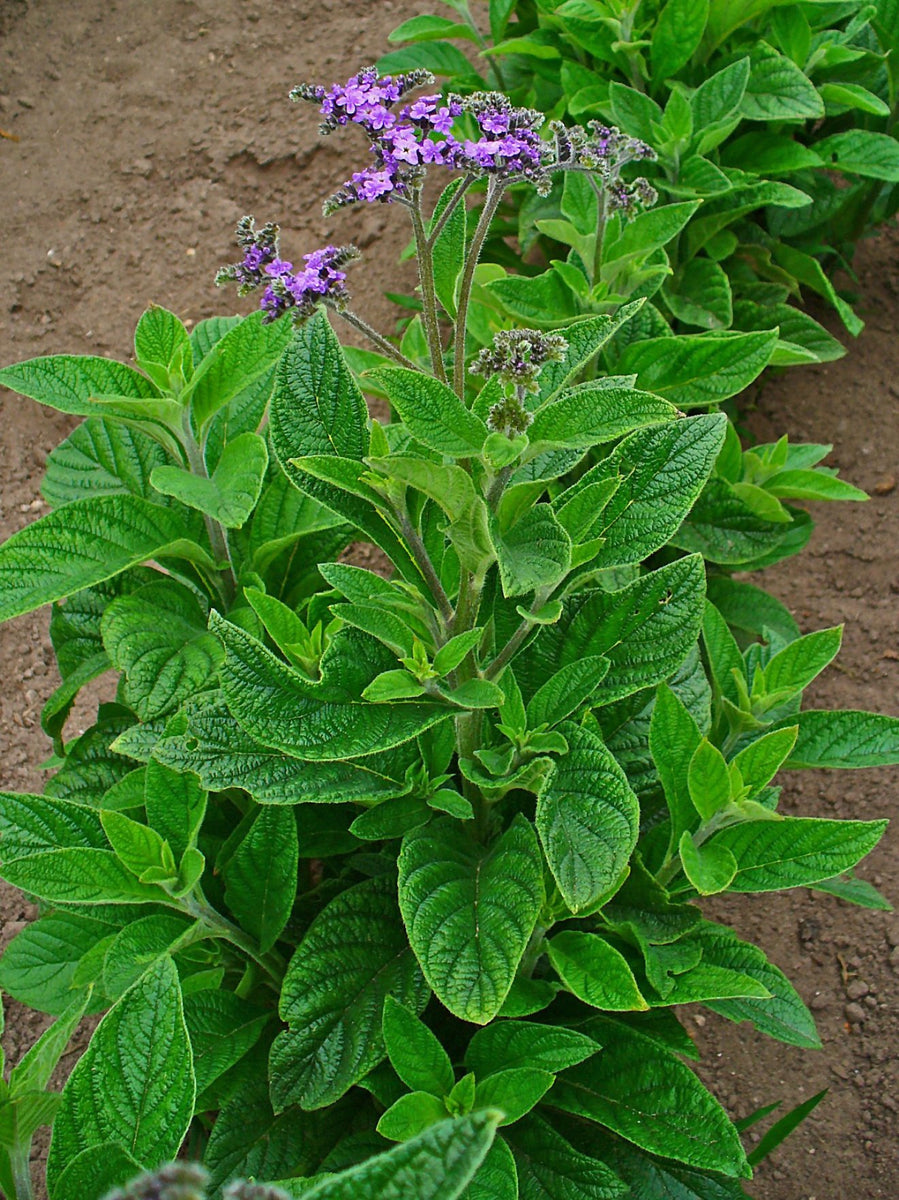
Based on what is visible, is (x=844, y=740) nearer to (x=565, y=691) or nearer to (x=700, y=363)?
(x=565, y=691)

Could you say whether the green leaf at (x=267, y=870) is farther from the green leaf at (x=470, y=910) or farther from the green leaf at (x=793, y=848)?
the green leaf at (x=793, y=848)

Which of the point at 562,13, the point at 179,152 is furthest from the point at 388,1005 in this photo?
the point at 179,152

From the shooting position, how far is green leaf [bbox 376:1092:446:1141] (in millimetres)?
1326

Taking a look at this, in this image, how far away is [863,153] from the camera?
279cm

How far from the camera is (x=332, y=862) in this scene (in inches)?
76.5

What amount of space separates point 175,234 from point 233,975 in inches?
111

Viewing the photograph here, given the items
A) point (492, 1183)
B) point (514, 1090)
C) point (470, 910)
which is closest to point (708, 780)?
point (470, 910)

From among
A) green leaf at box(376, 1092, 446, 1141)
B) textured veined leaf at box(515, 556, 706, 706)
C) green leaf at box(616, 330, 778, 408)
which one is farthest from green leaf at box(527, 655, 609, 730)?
green leaf at box(616, 330, 778, 408)

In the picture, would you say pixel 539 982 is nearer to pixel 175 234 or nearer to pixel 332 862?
pixel 332 862

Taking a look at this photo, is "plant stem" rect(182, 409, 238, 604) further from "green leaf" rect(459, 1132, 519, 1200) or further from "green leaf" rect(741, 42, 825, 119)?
"green leaf" rect(741, 42, 825, 119)

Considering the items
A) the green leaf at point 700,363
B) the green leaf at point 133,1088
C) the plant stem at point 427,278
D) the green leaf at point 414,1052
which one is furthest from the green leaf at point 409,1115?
the green leaf at point 700,363

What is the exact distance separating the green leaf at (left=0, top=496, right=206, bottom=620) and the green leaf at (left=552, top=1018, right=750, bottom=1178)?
96 cm

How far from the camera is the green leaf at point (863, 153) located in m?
2.75

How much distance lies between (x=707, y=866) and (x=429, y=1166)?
0.87 metres
